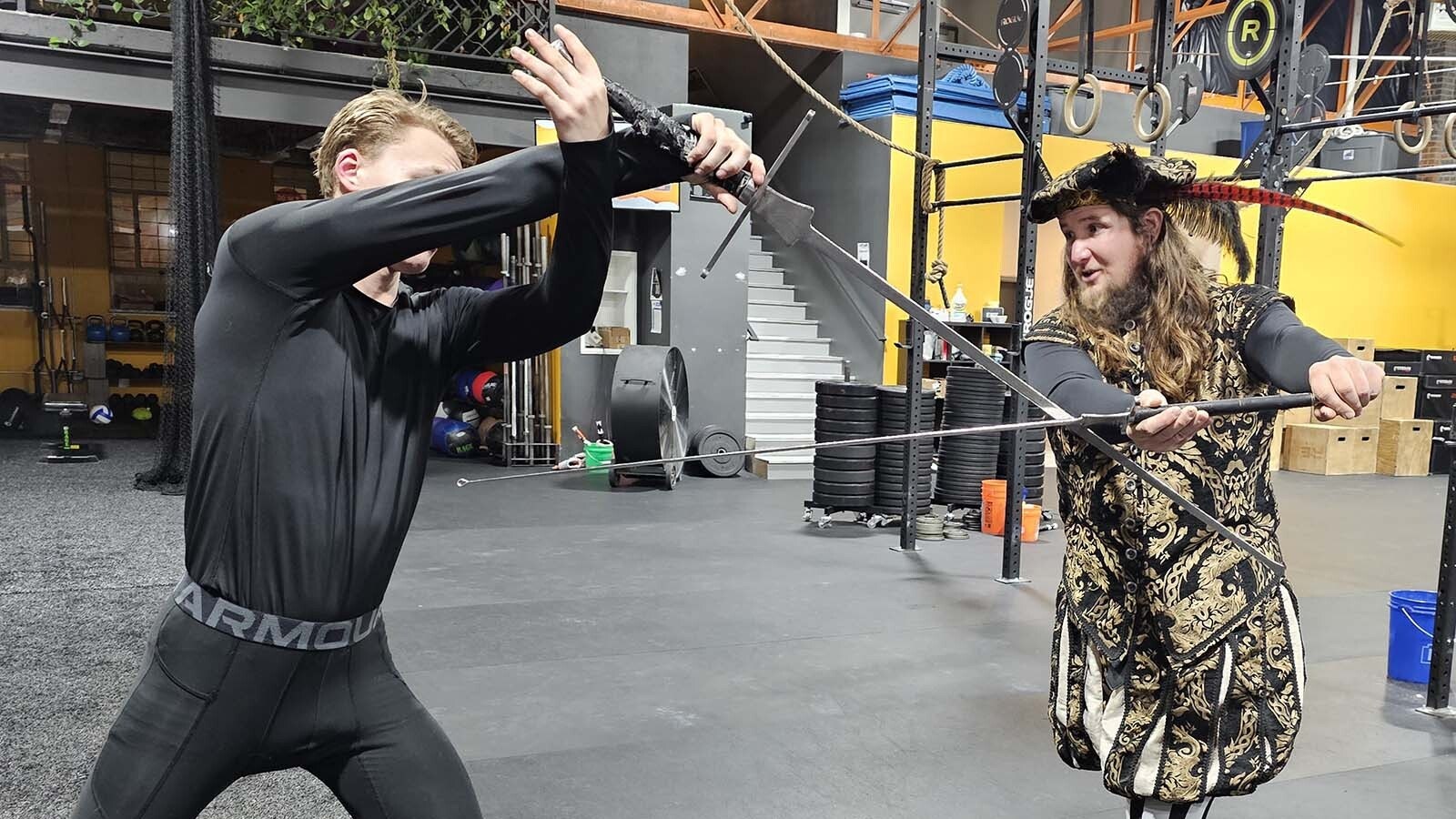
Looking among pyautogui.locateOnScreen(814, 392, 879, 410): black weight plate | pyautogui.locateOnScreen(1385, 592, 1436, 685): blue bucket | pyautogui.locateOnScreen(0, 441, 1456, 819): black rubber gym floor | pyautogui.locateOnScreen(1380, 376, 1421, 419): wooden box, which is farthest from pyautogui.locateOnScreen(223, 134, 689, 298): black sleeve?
pyautogui.locateOnScreen(1380, 376, 1421, 419): wooden box

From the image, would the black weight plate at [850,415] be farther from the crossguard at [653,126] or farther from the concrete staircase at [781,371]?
the crossguard at [653,126]

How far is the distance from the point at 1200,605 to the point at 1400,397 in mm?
9855

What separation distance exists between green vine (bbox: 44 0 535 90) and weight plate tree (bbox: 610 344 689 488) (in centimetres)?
238

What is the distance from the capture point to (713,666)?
3.56 meters

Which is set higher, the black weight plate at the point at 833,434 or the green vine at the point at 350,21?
the green vine at the point at 350,21

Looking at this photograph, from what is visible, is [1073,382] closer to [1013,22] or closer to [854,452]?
[1013,22]

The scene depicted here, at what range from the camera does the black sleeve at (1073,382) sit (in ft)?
4.77

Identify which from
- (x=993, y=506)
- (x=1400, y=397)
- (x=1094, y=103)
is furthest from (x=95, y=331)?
(x=1400, y=397)

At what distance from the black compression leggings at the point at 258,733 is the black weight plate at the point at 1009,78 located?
14.2ft

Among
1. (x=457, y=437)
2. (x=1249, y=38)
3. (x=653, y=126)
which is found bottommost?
(x=457, y=437)

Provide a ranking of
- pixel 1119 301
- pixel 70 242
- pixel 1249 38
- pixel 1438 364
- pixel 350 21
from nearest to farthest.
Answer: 1. pixel 1119 301
2. pixel 1249 38
3. pixel 350 21
4. pixel 1438 364
5. pixel 70 242

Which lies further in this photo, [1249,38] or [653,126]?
[1249,38]

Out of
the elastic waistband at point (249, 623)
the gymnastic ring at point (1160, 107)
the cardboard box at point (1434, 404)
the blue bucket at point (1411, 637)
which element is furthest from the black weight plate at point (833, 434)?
the cardboard box at point (1434, 404)

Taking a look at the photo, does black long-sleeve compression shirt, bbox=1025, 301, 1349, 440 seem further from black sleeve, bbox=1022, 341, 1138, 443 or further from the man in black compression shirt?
the man in black compression shirt
